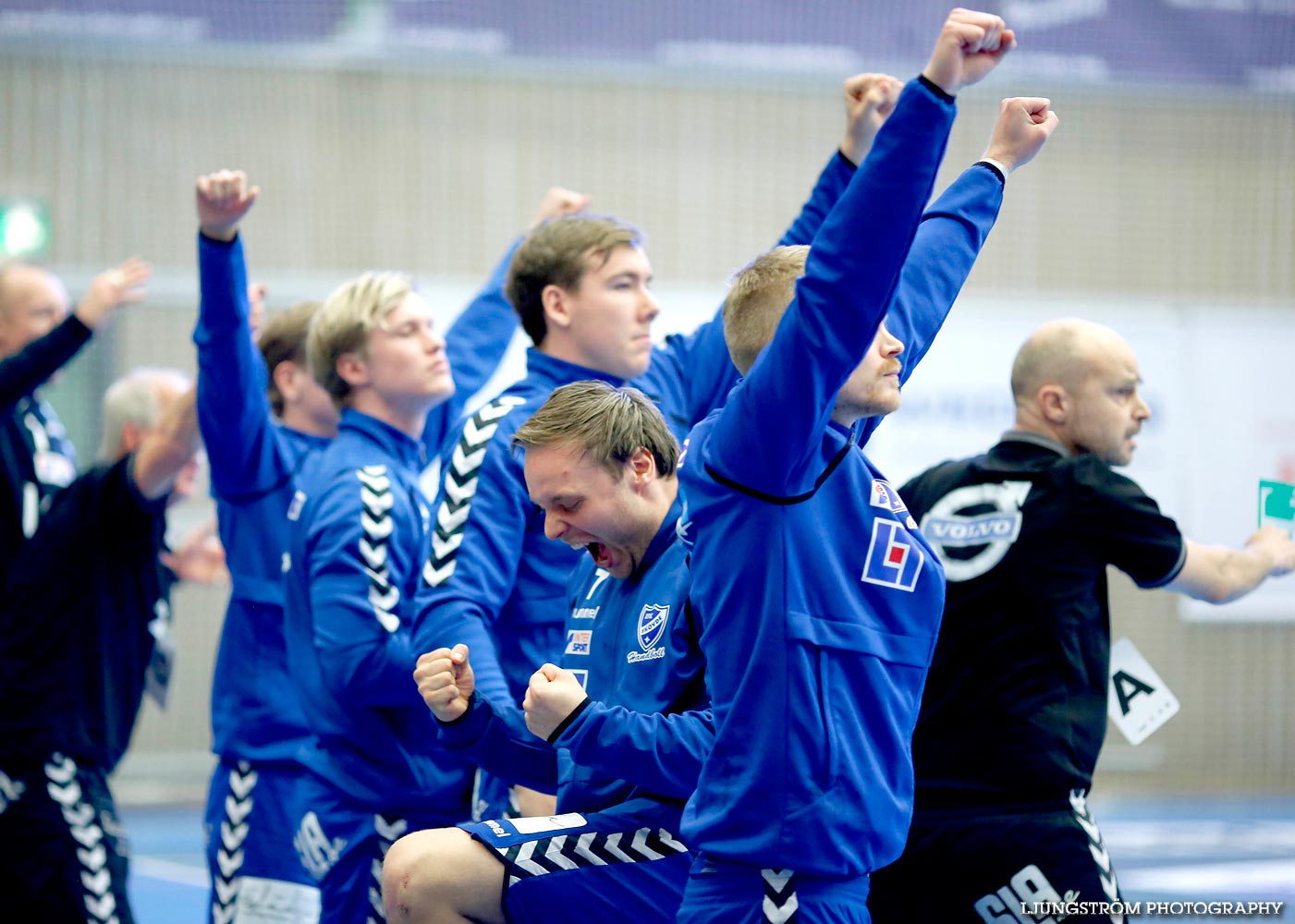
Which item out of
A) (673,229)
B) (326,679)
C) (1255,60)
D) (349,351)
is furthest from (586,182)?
(326,679)

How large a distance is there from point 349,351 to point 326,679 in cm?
91

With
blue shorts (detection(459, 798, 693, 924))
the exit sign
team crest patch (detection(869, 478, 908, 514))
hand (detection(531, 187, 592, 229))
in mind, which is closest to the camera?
team crest patch (detection(869, 478, 908, 514))

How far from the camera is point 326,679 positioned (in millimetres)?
3252

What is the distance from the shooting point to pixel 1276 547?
10.9 ft

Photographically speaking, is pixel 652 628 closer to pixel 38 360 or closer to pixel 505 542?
pixel 505 542

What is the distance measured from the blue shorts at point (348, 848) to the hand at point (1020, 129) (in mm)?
1985

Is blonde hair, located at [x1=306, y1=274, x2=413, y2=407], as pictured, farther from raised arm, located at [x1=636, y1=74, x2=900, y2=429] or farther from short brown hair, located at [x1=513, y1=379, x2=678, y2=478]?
short brown hair, located at [x1=513, y1=379, x2=678, y2=478]

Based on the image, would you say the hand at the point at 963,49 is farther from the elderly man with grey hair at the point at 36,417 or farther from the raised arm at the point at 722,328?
the elderly man with grey hair at the point at 36,417

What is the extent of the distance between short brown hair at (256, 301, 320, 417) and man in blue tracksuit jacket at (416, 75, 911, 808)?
1.14 meters

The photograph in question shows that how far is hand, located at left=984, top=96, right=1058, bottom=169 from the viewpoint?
8.29 ft

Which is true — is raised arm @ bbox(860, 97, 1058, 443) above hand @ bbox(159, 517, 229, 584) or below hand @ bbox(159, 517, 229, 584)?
above

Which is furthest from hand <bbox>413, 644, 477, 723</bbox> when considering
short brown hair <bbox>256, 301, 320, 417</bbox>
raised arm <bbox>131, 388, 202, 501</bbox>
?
short brown hair <bbox>256, 301, 320, 417</bbox>

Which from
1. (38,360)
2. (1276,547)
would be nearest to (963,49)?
(1276,547)

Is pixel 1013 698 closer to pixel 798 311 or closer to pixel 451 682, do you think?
pixel 451 682
